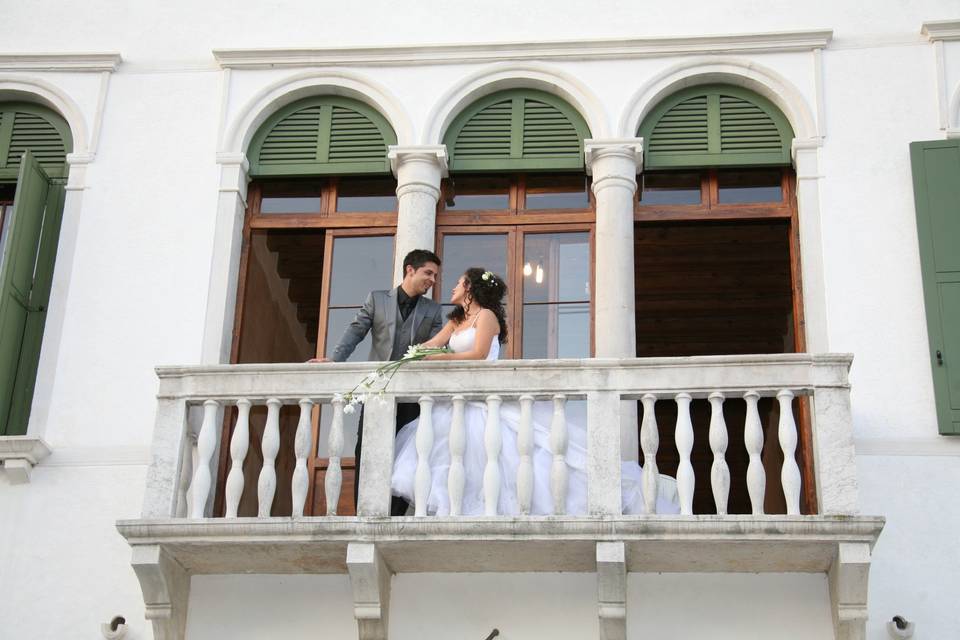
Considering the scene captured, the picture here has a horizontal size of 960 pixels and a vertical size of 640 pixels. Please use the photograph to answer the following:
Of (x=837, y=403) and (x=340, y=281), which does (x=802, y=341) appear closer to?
(x=837, y=403)

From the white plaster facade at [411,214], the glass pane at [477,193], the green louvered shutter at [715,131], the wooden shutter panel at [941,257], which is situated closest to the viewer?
the white plaster facade at [411,214]

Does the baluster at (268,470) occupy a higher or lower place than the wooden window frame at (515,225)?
lower

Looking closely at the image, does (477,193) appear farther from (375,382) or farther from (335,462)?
(335,462)

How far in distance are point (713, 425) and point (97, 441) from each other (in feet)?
13.7

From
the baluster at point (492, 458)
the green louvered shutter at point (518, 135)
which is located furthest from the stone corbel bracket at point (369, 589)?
the green louvered shutter at point (518, 135)

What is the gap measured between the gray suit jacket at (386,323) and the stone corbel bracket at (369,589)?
1.51 meters

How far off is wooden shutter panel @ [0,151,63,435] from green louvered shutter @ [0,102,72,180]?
16.4 inches

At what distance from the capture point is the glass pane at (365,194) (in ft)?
40.7

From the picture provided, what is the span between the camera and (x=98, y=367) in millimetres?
11625

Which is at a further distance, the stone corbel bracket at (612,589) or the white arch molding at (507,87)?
the white arch molding at (507,87)

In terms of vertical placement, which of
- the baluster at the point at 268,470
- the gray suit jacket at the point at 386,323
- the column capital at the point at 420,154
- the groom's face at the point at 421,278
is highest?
the column capital at the point at 420,154

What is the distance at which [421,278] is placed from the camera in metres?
10.9

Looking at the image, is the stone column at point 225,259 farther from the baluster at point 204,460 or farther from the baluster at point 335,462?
the baluster at point 335,462

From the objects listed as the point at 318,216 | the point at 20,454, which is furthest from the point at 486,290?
the point at 20,454
